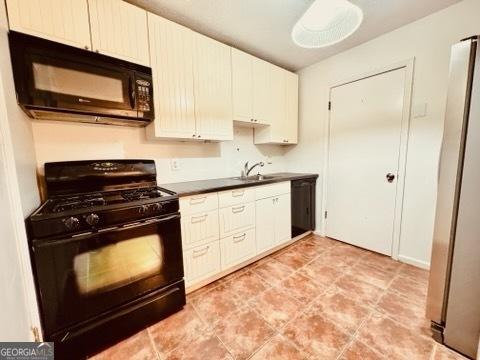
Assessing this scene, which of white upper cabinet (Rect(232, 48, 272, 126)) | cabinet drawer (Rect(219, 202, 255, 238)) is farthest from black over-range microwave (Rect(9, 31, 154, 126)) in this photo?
cabinet drawer (Rect(219, 202, 255, 238))

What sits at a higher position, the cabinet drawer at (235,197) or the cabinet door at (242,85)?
the cabinet door at (242,85)

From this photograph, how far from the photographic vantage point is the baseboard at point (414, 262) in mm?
2002

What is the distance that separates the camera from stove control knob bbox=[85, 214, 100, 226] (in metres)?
1.14

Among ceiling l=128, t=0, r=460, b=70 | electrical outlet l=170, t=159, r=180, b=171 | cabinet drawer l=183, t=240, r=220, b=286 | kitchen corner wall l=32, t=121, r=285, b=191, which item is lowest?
cabinet drawer l=183, t=240, r=220, b=286

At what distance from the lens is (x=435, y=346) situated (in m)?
1.20

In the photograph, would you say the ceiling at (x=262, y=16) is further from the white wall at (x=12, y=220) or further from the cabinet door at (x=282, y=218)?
the cabinet door at (x=282, y=218)

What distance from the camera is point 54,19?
1.22m

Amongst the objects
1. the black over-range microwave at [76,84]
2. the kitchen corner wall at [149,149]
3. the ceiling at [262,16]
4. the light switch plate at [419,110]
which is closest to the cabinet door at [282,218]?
the kitchen corner wall at [149,149]

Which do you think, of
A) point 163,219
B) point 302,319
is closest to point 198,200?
point 163,219

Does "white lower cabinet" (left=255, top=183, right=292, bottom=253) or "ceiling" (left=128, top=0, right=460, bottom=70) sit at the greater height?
"ceiling" (left=128, top=0, right=460, bottom=70)

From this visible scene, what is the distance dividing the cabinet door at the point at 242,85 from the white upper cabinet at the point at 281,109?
325 mm

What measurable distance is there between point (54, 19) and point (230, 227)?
1902 mm

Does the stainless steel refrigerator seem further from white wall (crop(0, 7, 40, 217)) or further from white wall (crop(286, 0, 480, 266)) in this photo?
white wall (crop(0, 7, 40, 217))

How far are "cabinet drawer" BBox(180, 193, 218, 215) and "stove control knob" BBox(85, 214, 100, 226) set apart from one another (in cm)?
57
